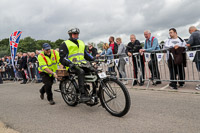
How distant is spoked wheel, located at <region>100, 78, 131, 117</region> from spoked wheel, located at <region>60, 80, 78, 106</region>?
0.96 metres

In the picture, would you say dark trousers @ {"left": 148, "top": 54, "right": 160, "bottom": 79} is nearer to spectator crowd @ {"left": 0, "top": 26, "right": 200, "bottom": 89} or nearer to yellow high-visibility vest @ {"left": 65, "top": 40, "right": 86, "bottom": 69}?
spectator crowd @ {"left": 0, "top": 26, "right": 200, "bottom": 89}

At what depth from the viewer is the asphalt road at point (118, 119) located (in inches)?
130

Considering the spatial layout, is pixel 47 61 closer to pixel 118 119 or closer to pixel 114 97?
pixel 114 97

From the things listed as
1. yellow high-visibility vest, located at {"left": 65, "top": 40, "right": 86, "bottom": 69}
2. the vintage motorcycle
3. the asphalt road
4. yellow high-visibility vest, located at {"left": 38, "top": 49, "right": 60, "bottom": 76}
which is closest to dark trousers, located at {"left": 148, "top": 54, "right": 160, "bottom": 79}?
the asphalt road

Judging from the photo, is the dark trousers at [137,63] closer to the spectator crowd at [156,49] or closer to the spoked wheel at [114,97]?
the spectator crowd at [156,49]

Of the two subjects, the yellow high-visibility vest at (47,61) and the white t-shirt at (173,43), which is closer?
the yellow high-visibility vest at (47,61)

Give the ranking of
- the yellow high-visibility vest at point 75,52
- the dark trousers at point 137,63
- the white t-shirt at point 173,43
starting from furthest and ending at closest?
the dark trousers at point 137,63 → the white t-shirt at point 173,43 → the yellow high-visibility vest at point 75,52

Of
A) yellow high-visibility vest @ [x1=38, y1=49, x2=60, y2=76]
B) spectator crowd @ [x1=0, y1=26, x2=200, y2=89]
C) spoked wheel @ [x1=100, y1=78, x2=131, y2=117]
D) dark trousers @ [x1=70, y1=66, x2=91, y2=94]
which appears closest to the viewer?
spoked wheel @ [x1=100, y1=78, x2=131, y2=117]

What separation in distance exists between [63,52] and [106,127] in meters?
2.06

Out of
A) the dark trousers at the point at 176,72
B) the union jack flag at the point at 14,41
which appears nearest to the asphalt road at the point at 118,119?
the dark trousers at the point at 176,72

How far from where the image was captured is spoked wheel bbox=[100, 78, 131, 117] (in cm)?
366

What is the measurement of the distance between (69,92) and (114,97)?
61.8 inches

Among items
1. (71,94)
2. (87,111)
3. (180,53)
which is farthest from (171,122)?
(180,53)

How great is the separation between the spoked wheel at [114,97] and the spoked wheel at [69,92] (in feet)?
3.15
